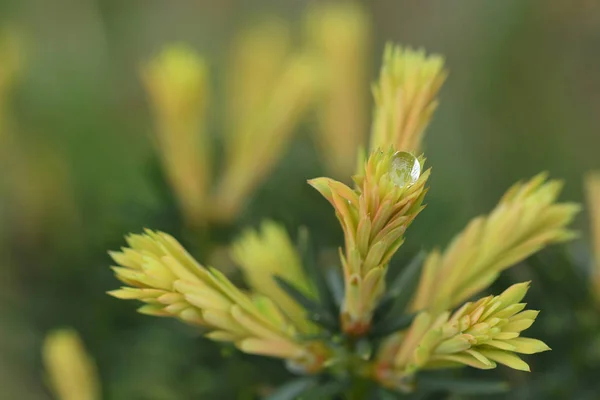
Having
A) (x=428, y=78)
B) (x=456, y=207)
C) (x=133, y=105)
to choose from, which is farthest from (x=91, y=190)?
(x=428, y=78)

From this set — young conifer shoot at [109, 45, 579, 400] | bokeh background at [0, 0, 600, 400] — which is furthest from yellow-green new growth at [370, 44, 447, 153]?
bokeh background at [0, 0, 600, 400]

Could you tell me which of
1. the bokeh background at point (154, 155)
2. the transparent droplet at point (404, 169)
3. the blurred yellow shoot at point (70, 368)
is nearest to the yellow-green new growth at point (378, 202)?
the transparent droplet at point (404, 169)

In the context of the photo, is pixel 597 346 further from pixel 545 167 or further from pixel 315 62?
pixel 545 167

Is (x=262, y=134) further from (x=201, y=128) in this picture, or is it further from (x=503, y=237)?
(x=503, y=237)

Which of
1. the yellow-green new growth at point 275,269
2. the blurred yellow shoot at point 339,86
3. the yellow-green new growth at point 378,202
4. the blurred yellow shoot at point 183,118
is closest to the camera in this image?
the yellow-green new growth at point 378,202

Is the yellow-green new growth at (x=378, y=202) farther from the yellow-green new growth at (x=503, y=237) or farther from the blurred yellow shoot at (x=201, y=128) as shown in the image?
the blurred yellow shoot at (x=201, y=128)

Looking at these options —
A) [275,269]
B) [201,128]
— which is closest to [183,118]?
[201,128]
